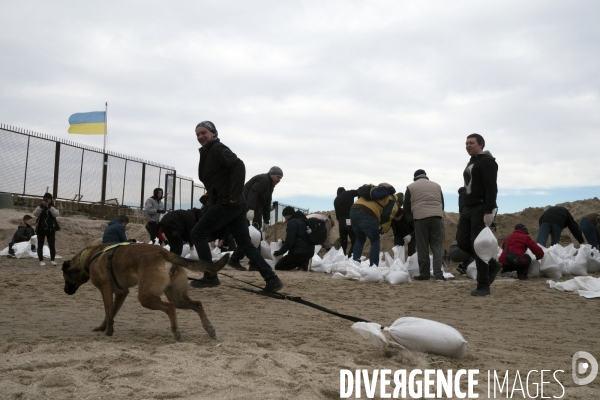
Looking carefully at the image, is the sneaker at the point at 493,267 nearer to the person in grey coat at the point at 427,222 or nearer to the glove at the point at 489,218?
the glove at the point at 489,218

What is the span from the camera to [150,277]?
4168 millimetres

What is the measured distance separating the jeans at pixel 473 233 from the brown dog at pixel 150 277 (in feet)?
13.0

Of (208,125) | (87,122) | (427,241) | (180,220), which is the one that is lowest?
(427,241)

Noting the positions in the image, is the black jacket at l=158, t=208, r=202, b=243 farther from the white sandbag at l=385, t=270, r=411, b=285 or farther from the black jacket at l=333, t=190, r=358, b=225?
the black jacket at l=333, t=190, r=358, b=225

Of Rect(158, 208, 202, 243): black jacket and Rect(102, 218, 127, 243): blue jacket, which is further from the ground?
Rect(158, 208, 202, 243): black jacket

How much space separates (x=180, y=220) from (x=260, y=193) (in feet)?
5.23

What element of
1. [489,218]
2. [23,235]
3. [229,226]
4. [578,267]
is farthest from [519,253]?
[23,235]

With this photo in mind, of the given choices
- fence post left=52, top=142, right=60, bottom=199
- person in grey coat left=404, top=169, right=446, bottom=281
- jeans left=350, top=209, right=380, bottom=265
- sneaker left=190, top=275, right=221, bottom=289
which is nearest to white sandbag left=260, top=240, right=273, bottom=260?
jeans left=350, top=209, right=380, bottom=265

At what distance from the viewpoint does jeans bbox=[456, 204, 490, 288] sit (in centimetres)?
717

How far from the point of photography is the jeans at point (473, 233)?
23.5 ft

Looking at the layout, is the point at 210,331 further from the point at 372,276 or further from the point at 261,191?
the point at 261,191

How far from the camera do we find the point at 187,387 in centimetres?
276

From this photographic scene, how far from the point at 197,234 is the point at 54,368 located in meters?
3.66

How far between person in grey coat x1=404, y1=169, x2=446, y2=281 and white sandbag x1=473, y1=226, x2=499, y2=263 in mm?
1998
